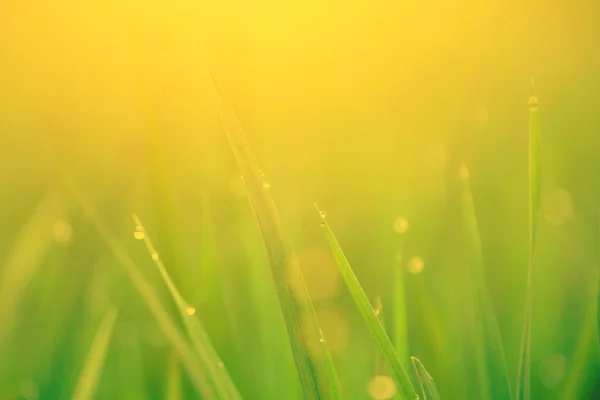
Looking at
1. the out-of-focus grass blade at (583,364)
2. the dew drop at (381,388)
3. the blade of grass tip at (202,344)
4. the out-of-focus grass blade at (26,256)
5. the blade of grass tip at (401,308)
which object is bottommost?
the out-of-focus grass blade at (583,364)

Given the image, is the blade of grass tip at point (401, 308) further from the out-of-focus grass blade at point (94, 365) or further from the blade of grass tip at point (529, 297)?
the out-of-focus grass blade at point (94, 365)

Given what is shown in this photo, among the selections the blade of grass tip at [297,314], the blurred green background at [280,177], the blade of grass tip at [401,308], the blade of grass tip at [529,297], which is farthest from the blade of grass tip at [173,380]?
the blade of grass tip at [529,297]

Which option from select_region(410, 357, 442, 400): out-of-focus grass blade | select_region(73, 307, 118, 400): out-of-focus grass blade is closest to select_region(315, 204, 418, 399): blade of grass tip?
select_region(410, 357, 442, 400): out-of-focus grass blade

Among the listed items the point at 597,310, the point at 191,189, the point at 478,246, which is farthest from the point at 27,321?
the point at 597,310

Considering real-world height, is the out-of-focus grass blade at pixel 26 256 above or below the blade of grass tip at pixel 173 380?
above

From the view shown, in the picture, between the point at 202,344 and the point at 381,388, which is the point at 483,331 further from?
the point at 202,344

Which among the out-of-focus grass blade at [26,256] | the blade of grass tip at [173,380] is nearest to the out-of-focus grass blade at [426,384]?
the blade of grass tip at [173,380]
